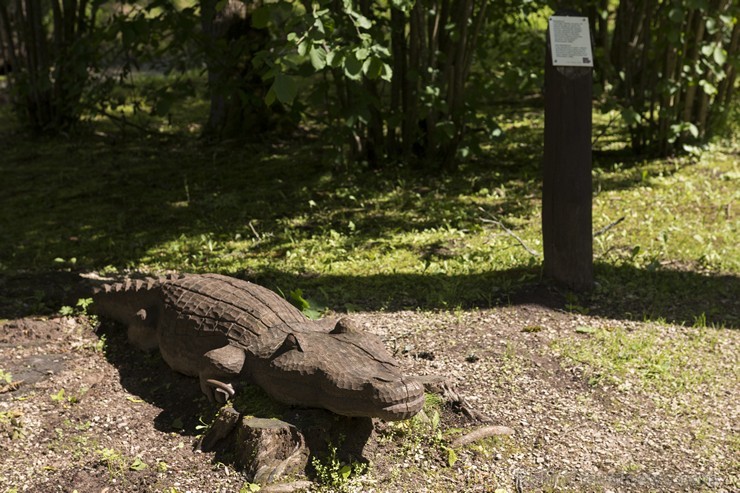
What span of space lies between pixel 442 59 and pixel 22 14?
5.79 metres

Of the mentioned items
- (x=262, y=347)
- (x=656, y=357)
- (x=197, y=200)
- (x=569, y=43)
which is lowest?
(x=656, y=357)

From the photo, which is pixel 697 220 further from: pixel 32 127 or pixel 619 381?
pixel 32 127

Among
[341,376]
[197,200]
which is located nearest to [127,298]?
[341,376]

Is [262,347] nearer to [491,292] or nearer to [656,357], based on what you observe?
[491,292]

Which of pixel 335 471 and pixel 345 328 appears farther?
pixel 345 328

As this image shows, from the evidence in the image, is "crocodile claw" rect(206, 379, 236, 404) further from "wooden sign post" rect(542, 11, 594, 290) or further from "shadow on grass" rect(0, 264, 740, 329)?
"wooden sign post" rect(542, 11, 594, 290)

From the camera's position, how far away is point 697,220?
7.54m

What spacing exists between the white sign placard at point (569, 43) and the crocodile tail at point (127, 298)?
9.66ft

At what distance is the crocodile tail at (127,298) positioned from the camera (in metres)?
5.09

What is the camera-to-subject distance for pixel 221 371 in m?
4.21

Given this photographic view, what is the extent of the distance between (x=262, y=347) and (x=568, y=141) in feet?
8.85

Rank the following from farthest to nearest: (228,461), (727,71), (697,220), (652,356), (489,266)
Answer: (727,71)
(697,220)
(489,266)
(652,356)
(228,461)

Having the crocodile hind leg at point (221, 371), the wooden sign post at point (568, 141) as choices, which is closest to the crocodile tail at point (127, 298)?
the crocodile hind leg at point (221, 371)

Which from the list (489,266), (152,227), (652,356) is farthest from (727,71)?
(152,227)
